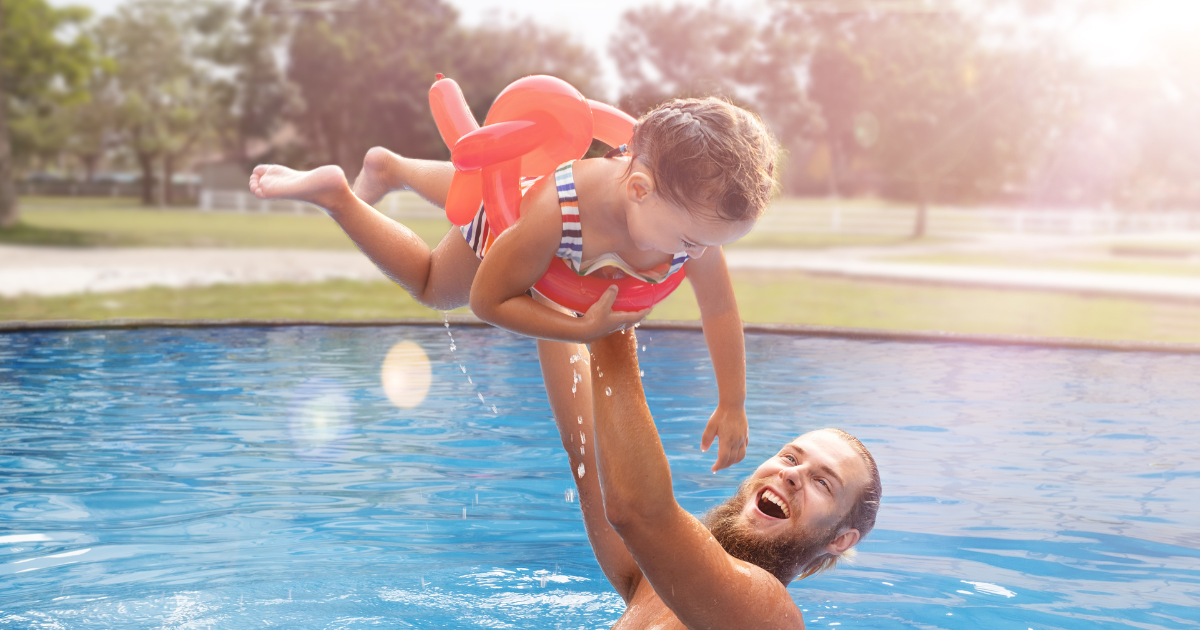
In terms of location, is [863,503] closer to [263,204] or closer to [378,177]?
[378,177]

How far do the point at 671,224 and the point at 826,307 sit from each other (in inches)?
482

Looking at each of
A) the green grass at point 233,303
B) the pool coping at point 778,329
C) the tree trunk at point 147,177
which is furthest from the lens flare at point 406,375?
the tree trunk at point 147,177

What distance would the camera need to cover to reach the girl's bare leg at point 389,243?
3033 mm

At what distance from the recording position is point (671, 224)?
226cm

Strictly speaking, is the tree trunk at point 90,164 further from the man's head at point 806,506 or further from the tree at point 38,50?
the man's head at point 806,506

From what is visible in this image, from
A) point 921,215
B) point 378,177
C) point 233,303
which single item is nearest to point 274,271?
point 233,303

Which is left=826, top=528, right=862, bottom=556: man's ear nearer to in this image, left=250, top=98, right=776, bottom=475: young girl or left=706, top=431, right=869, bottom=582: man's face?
left=706, top=431, right=869, bottom=582: man's face

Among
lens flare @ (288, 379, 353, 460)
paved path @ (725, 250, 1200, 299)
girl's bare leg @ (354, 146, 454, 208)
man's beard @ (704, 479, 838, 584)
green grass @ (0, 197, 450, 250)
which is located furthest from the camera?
green grass @ (0, 197, 450, 250)

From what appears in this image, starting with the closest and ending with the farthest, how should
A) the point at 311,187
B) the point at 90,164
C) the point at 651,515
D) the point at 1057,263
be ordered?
the point at 651,515, the point at 311,187, the point at 1057,263, the point at 90,164

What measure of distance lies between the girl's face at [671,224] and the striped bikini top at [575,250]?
14 centimetres

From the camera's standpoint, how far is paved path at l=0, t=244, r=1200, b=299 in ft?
51.0

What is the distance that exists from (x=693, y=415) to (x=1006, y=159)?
73.0ft

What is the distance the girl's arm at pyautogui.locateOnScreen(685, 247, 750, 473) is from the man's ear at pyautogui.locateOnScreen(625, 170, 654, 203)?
45 centimetres

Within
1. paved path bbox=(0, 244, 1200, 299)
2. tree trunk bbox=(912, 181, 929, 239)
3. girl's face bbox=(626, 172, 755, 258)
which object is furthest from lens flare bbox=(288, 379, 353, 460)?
tree trunk bbox=(912, 181, 929, 239)
